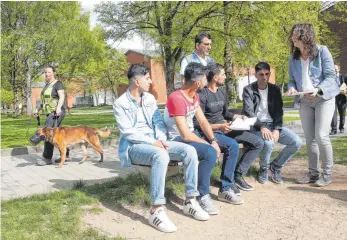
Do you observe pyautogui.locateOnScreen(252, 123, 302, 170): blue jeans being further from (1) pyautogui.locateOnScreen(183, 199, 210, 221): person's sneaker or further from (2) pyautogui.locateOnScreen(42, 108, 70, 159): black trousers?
(2) pyautogui.locateOnScreen(42, 108, 70, 159): black trousers

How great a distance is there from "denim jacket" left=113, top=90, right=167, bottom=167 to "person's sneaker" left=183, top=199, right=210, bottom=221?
76 centimetres

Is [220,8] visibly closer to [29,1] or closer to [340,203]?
[340,203]

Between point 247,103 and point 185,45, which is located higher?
point 185,45

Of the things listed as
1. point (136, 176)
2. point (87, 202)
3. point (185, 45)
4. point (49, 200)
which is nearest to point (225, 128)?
point (136, 176)

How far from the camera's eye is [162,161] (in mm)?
3783

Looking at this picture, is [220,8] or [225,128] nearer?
[225,128]

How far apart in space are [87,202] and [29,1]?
2679 cm

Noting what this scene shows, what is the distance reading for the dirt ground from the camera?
353 centimetres

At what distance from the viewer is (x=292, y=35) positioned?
16.1ft

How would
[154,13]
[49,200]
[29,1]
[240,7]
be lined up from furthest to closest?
[29,1] < [154,13] < [240,7] < [49,200]

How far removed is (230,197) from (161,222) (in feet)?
3.55

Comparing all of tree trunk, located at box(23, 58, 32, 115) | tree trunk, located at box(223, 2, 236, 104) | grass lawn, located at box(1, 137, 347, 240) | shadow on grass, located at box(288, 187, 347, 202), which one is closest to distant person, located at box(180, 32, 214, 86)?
grass lawn, located at box(1, 137, 347, 240)

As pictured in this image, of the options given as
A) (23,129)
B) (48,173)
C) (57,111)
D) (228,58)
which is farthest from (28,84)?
(48,173)

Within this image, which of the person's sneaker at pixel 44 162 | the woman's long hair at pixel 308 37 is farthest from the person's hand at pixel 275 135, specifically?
the person's sneaker at pixel 44 162
